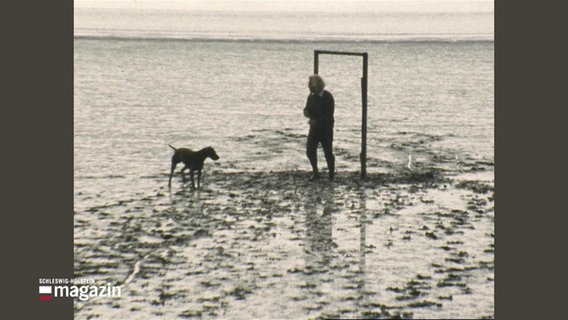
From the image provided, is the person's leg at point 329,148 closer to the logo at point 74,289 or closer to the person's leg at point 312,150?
the person's leg at point 312,150

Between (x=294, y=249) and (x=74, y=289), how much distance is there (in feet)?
10.3

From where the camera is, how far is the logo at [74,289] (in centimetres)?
1021

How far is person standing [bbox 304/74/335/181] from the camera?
1677 cm

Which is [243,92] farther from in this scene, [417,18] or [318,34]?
[417,18]

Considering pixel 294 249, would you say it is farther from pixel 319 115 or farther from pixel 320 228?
pixel 319 115

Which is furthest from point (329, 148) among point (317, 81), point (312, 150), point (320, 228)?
point (320, 228)

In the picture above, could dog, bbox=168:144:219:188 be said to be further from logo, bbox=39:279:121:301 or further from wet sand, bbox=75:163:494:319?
logo, bbox=39:279:121:301

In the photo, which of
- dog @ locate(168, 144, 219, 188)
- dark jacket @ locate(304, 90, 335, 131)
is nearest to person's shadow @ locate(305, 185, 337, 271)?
dark jacket @ locate(304, 90, 335, 131)

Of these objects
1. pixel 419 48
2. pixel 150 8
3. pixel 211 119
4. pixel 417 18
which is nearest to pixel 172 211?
pixel 211 119

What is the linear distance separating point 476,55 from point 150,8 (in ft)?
239

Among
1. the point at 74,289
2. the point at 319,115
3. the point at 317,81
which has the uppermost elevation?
the point at 317,81

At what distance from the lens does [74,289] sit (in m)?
10.5

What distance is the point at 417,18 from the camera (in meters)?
102

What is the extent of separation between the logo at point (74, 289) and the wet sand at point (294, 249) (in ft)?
0.57
